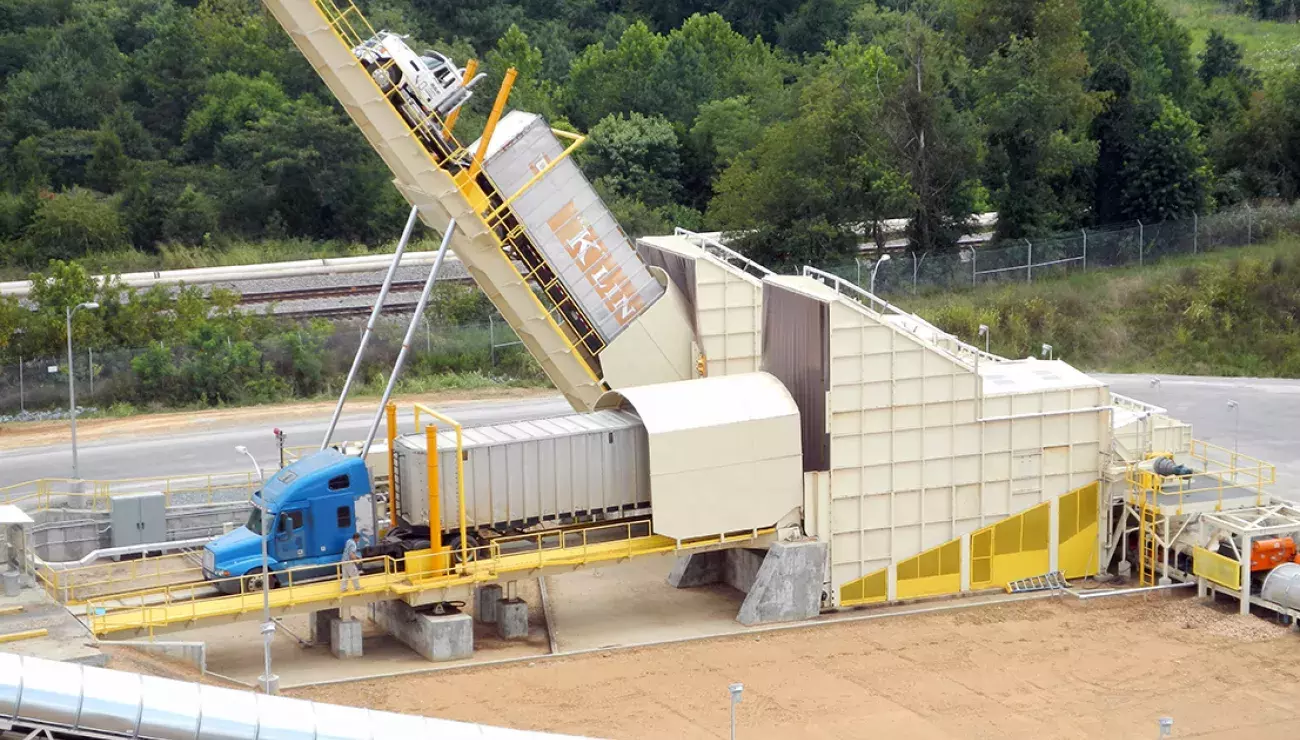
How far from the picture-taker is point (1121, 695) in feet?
111

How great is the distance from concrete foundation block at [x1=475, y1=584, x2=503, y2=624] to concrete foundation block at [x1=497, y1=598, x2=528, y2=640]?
0.40m

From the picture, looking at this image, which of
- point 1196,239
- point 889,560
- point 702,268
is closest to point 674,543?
point 889,560

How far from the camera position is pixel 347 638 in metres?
35.7

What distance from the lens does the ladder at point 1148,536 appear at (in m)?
39.8

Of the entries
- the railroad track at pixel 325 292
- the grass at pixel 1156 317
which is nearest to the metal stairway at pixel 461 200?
the grass at pixel 1156 317

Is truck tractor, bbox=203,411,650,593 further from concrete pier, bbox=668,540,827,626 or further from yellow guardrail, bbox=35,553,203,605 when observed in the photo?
concrete pier, bbox=668,540,827,626

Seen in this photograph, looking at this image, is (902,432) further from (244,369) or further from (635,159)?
(635,159)

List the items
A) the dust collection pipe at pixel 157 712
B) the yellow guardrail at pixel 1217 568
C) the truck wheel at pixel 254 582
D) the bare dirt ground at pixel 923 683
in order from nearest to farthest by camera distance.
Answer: the dust collection pipe at pixel 157 712
the bare dirt ground at pixel 923 683
the truck wheel at pixel 254 582
the yellow guardrail at pixel 1217 568

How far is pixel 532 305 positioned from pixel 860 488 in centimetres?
830

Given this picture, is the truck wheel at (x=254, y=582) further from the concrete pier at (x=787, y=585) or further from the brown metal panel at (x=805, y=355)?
the brown metal panel at (x=805, y=355)

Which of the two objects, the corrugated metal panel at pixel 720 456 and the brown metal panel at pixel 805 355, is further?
the brown metal panel at pixel 805 355

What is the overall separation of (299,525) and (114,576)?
17.4 ft

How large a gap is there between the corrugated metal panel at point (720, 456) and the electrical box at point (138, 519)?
11.5 meters

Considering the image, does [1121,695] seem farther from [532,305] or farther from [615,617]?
[532,305]
